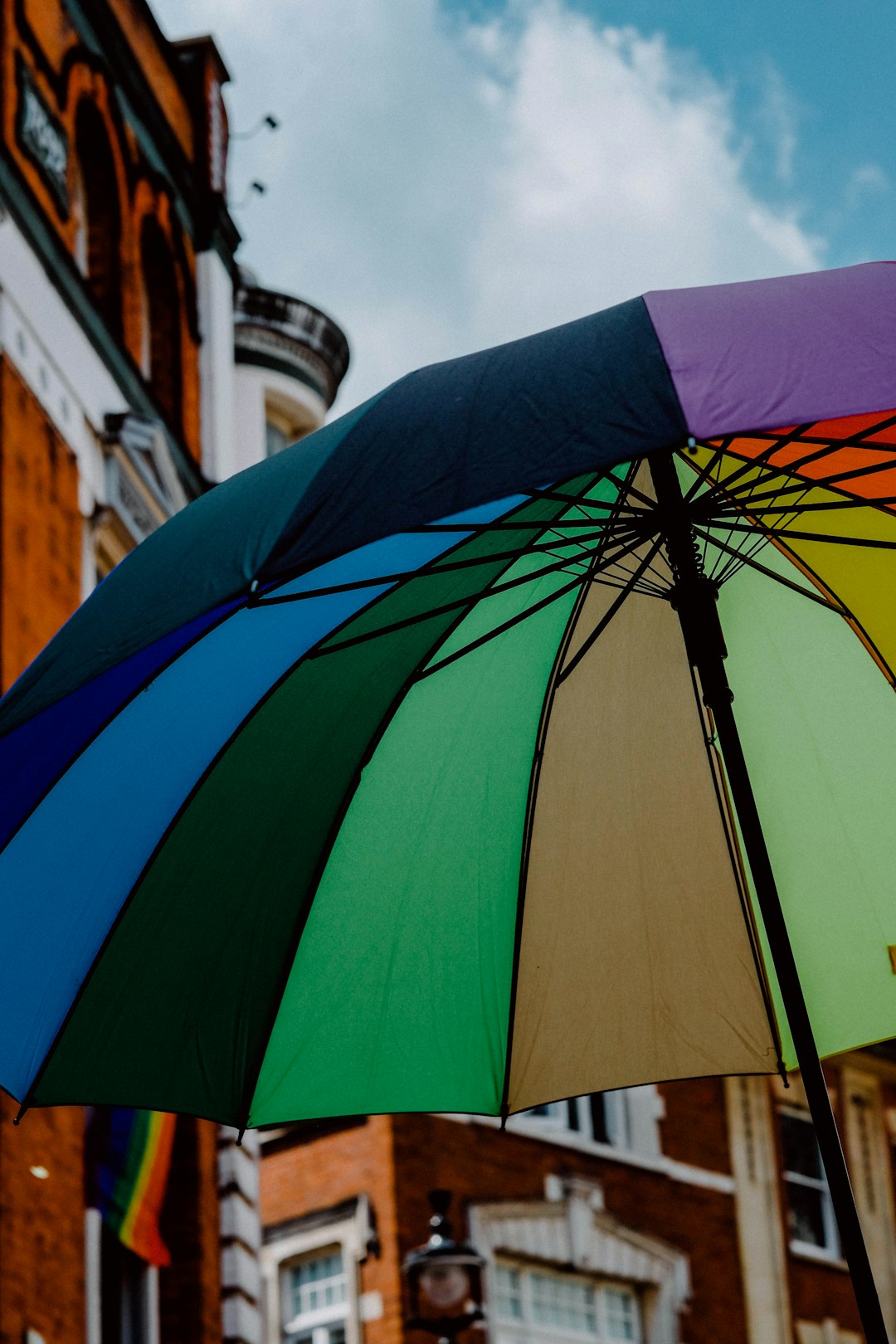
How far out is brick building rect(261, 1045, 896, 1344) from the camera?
733 inches

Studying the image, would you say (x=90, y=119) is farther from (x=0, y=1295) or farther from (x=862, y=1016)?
(x=862, y=1016)

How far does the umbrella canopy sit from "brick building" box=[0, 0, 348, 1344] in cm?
622

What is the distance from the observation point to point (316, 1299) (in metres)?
19.0

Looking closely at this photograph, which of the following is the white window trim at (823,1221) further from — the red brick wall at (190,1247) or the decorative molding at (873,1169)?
the red brick wall at (190,1247)

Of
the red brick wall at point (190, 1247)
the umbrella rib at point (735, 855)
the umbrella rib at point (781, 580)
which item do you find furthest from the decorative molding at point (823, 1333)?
the umbrella rib at point (781, 580)

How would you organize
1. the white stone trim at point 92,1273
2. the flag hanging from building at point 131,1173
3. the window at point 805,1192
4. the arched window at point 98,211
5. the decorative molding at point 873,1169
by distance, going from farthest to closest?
the decorative molding at point 873,1169 → the window at point 805,1192 → the arched window at point 98,211 → the white stone trim at point 92,1273 → the flag hanging from building at point 131,1173

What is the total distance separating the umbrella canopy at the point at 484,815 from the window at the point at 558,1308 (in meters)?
14.8

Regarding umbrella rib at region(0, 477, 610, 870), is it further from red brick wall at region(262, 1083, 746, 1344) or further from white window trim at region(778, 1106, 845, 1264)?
white window trim at region(778, 1106, 845, 1264)

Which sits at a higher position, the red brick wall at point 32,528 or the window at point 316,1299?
the red brick wall at point 32,528

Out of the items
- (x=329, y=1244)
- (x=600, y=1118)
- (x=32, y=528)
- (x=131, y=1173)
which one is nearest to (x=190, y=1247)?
(x=131, y=1173)

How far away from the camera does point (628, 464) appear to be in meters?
4.65

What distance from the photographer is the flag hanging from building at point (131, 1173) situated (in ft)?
37.0

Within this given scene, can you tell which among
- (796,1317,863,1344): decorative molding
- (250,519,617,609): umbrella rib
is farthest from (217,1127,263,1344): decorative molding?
(250,519,617,609): umbrella rib

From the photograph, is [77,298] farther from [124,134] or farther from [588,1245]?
[588,1245]
